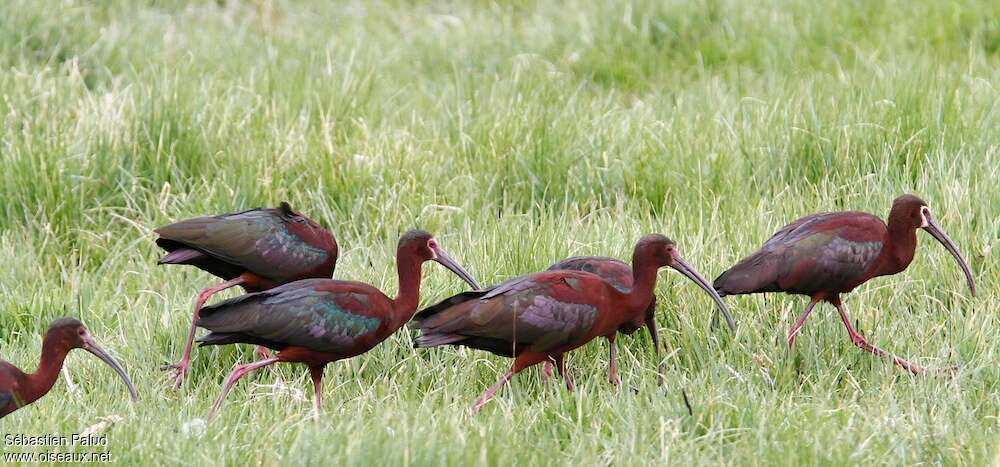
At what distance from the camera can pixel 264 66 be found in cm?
879

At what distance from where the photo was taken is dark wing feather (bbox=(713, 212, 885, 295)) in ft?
18.3

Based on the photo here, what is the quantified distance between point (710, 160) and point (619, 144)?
579 millimetres

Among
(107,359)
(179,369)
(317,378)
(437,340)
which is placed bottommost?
(179,369)

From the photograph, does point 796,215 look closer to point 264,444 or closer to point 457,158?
point 457,158

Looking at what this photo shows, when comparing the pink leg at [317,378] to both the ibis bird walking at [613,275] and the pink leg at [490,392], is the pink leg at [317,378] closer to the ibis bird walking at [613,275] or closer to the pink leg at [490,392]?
the pink leg at [490,392]

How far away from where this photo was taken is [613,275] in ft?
19.1

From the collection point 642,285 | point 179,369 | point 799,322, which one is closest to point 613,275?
point 642,285

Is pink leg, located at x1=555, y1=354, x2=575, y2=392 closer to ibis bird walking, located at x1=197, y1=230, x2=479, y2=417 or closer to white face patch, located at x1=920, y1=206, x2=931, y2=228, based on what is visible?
ibis bird walking, located at x1=197, y1=230, x2=479, y2=417

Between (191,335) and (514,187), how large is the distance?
2.14m

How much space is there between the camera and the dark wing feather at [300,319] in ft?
17.3

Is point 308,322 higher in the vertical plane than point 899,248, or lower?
lower

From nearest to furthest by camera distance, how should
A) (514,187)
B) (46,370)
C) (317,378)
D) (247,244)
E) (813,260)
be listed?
(46,370) < (317,378) < (813,260) < (247,244) < (514,187)

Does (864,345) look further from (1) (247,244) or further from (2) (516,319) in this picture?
(1) (247,244)

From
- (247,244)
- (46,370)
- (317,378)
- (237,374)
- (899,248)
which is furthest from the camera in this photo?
(247,244)
